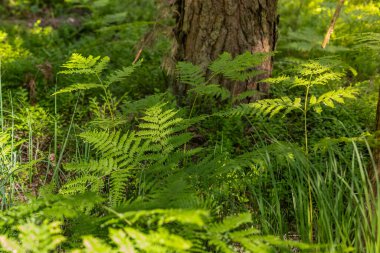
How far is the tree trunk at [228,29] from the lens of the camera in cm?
412

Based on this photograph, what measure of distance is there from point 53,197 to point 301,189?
127 cm

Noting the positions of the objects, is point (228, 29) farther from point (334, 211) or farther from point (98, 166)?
point (334, 211)

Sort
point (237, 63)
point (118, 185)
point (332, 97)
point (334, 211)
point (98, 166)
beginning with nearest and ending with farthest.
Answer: point (334, 211), point (118, 185), point (98, 166), point (332, 97), point (237, 63)

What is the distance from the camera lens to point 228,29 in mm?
4168

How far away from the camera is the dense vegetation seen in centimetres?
224

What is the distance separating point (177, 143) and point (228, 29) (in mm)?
Result: 1542

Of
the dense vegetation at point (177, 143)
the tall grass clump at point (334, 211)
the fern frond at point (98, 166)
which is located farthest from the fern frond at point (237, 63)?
the fern frond at point (98, 166)

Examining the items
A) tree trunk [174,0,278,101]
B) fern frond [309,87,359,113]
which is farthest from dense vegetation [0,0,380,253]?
tree trunk [174,0,278,101]

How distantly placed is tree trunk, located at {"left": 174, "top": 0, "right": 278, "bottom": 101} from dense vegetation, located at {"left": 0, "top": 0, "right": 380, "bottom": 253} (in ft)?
0.62

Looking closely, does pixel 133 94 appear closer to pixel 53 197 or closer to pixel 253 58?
pixel 253 58

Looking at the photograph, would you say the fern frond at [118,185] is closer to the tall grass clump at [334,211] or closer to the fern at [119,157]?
the fern at [119,157]

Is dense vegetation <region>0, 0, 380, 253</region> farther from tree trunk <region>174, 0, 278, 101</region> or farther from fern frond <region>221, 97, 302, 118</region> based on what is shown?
tree trunk <region>174, 0, 278, 101</region>

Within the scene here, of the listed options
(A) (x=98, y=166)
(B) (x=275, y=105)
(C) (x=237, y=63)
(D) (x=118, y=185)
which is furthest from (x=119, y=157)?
(C) (x=237, y=63)

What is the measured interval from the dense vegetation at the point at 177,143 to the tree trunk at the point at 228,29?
0.62ft
